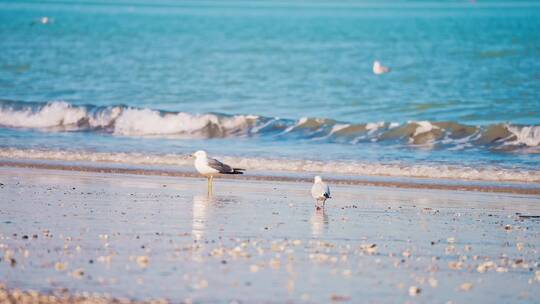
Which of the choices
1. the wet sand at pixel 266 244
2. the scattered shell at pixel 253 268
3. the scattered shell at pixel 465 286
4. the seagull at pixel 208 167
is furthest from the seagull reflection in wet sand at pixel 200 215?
the scattered shell at pixel 465 286

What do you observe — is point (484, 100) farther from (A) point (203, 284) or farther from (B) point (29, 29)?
(B) point (29, 29)

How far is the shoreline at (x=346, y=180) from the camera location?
53.2ft

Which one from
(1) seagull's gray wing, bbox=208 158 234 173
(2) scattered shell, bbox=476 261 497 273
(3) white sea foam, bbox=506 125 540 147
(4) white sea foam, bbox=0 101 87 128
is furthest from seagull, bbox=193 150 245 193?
(4) white sea foam, bbox=0 101 87 128

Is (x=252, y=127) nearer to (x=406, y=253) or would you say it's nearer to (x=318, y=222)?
(x=318, y=222)

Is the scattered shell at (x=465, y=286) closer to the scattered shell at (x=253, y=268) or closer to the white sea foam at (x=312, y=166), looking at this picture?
the scattered shell at (x=253, y=268)

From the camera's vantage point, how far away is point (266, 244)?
10.6 meters

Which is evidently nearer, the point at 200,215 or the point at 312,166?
the point at 200,215

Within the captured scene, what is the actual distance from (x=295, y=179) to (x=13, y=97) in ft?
62.7

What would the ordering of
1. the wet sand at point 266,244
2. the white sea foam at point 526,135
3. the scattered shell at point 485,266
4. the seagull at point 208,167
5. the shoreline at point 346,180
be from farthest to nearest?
the white sea foam at point 526,135
the shoreline at point 346,180
the seagull at point 208,167
the scattered shell at point 485,266
the wet sand at point 266,244

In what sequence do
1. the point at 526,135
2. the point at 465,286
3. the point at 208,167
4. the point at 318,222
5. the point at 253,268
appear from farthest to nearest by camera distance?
the point at 526,135 → the point at 208,167 → the point at 318,222 → the point at 253,268 → the point at 465,286

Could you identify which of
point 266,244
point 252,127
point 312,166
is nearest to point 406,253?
point 266,244

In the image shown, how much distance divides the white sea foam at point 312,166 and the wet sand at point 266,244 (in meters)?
2.14

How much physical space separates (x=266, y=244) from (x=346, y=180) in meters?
6.58

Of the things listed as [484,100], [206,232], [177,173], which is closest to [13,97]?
[484,100]
